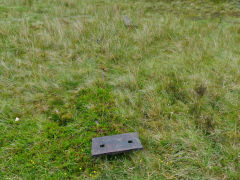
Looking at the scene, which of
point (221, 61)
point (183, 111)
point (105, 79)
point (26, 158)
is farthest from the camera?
point (221, 61)

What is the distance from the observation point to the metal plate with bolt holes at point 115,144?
2.25 m

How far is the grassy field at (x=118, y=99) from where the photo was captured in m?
2.22

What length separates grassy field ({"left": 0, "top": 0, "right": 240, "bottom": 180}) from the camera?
87.4 inches

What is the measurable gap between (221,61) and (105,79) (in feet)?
8.77

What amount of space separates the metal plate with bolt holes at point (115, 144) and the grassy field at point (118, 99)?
0.11 m

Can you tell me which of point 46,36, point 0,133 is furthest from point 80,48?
point 0,133

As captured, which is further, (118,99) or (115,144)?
(118,99)

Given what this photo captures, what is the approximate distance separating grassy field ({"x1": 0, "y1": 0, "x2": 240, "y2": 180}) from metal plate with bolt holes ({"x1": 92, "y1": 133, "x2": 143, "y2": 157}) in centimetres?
11

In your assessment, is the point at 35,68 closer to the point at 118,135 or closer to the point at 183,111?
the point at 118,135

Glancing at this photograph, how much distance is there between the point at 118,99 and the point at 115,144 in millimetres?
997

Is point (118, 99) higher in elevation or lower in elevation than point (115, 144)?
higher

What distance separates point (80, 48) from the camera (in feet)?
15.4

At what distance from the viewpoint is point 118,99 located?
3.19 meters

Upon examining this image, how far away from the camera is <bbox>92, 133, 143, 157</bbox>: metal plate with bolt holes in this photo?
7.39 feet
